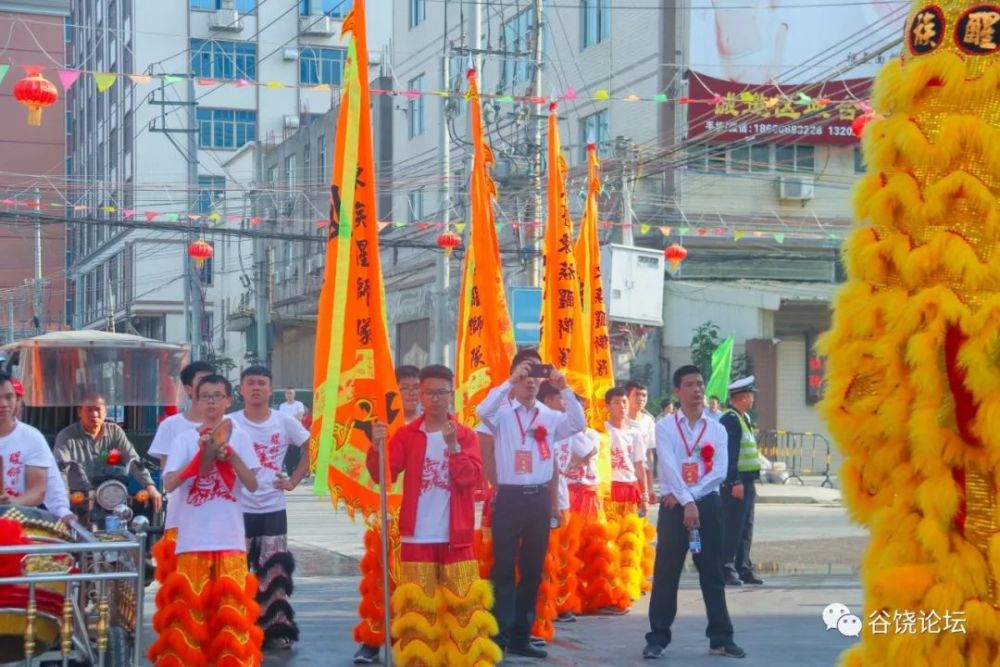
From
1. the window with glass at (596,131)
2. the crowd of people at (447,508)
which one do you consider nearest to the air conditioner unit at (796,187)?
the window with glass at (596,131)

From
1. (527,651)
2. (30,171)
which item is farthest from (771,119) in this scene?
Answer: (30,171)

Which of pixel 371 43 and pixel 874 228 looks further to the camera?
pixel 371 43

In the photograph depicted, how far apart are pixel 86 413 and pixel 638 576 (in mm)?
4773

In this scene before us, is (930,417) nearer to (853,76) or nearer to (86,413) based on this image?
(86,413)

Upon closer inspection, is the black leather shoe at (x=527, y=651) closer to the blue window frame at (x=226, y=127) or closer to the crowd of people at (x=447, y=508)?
the crowd of people at (x=447, y=508)

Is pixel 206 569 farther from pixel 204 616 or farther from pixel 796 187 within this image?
pixel 796 187

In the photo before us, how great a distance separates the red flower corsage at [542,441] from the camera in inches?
358

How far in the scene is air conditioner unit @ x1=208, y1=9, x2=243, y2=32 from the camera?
52.0 metres

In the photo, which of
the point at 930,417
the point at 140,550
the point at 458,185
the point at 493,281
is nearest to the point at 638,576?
the point at 493,281

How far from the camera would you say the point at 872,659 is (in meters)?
4.73

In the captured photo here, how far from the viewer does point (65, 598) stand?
5.71 metres

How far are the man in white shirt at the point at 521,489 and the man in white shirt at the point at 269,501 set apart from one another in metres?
1.32

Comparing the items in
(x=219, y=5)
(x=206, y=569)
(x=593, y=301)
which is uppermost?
(x=219, y=5)

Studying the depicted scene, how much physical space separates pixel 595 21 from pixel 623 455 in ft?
68.7
